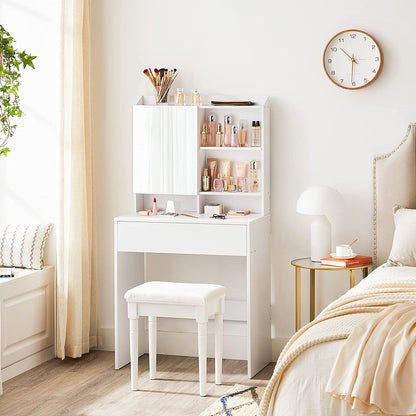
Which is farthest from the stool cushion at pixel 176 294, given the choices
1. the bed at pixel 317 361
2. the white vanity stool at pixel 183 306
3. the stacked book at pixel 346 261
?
the bed at pixel 317 361

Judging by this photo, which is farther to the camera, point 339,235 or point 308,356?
point 339,235

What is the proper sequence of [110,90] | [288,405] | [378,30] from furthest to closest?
1. [110,90]
2. [378,30]
3. [288,405]

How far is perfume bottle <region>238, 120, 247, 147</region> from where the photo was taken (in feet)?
14.6

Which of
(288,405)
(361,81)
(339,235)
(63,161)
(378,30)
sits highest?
(378,30)

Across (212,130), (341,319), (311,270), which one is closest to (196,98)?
(212,130)

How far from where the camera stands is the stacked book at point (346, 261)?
408 centimetres

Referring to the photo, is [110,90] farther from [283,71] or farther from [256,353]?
[256,353]

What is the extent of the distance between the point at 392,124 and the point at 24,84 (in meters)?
2.34

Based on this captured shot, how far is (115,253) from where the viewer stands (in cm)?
440

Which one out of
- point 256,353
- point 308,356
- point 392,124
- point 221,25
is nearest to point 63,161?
point 221,25

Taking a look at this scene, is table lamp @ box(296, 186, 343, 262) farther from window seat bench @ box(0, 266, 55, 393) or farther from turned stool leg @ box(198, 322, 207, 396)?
window seat bench @ box(0, 266, 55, 393)

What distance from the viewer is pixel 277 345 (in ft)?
15.0

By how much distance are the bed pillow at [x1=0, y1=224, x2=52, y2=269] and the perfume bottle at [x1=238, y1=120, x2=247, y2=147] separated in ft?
4.46

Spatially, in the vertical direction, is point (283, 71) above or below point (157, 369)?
above
